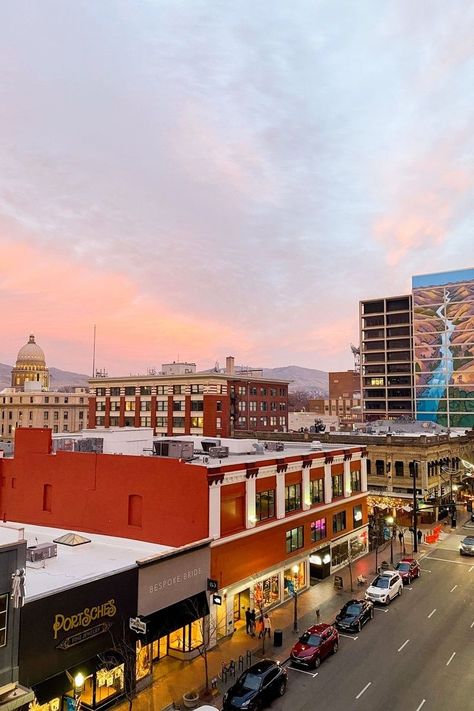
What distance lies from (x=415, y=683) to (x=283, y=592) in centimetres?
1258

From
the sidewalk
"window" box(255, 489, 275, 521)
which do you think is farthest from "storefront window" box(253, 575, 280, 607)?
"window" box(255, 489, 275, 521)

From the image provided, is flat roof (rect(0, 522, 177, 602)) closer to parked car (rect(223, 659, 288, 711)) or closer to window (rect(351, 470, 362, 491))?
parked car (rect(223, 659, 288, 711))

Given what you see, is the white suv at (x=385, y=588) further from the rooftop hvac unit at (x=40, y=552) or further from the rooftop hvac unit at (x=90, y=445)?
the rooftop hvac unit at (x=40, y=552)

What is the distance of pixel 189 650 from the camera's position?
27531 mm

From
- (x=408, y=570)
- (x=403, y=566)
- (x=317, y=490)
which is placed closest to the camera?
(x=408, y=570)

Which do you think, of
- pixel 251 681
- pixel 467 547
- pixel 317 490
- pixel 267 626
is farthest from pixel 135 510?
pixel 467 547

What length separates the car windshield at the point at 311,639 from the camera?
2692 cm

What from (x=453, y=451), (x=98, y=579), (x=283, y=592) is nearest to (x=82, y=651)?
(x=98, y=579)

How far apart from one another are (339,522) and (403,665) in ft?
58.5

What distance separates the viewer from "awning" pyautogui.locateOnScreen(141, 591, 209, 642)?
24494 mm

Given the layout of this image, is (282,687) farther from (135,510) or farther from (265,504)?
(135,510)

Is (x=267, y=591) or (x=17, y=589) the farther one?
(x=267, y=591)

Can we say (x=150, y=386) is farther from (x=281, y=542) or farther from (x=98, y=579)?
(x=98, y=579)

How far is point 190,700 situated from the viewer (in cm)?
2259
